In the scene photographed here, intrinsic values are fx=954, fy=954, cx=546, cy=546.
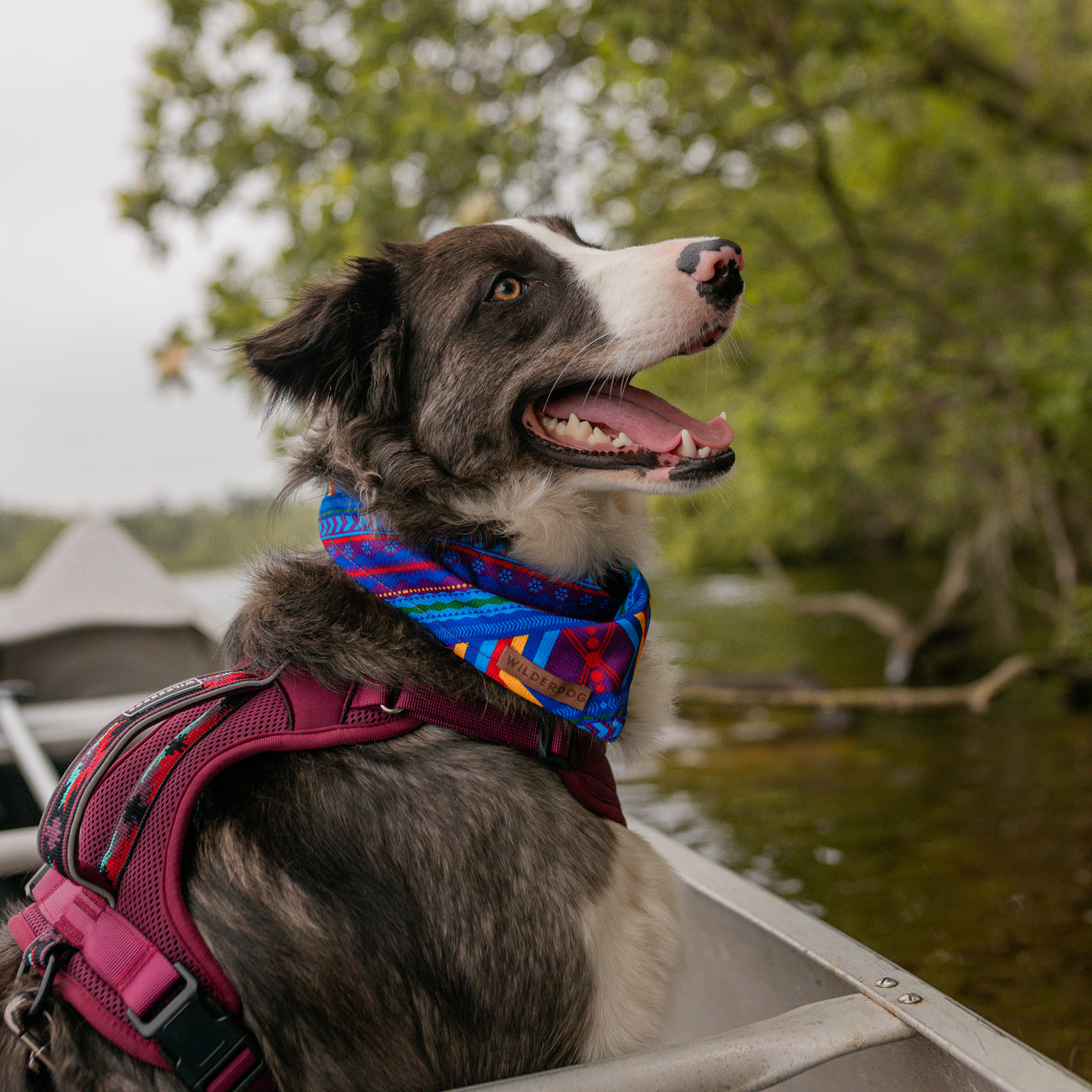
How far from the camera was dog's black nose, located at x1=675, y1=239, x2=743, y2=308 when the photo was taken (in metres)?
1.84

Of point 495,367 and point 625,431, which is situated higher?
point 495,367

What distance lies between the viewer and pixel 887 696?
7.18 m

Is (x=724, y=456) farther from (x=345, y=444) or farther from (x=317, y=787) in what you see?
(x=317, y=787)

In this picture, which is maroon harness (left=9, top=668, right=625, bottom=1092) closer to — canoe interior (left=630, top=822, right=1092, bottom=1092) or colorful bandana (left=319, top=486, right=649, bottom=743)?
colorful bandana (left=319, top=486, right=649, bottom=743)

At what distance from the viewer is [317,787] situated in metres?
1.52

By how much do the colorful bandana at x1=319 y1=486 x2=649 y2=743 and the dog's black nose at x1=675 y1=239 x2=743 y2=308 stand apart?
0.62 meters

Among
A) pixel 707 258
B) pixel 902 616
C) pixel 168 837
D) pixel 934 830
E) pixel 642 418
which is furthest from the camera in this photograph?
pixel 902 616

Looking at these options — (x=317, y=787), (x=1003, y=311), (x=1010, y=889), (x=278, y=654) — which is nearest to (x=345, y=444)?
(x=278, y=654)

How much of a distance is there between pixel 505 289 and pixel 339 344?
0.37 m

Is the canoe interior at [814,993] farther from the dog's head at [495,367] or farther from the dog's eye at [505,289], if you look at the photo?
the dog's eye at [505,289]

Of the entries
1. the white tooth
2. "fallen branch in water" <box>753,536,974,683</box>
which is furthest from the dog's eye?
"fallen branch in water" <box>753,536,974,683</box>

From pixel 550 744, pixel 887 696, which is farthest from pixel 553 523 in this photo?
pixel 887 696

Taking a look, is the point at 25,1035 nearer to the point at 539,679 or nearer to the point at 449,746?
the point at 449,746

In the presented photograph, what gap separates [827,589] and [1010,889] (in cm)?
1484
